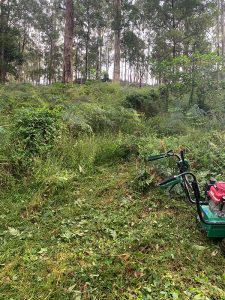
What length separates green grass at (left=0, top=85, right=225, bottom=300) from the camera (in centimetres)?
232

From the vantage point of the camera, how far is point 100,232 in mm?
3057

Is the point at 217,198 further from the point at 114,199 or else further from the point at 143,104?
the point at 143,104

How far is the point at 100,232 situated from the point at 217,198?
1.43 metres

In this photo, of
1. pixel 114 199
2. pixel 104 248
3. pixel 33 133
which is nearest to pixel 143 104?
pixel 33 133

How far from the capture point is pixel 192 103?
8539mm

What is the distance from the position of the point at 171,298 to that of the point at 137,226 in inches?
42.0

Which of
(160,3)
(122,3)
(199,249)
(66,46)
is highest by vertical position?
(122,3)

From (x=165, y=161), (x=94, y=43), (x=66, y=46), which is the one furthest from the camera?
(x=94, y=43)

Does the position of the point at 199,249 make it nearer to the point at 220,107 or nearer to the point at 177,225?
the point at 177,225

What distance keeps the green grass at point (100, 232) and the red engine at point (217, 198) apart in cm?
43

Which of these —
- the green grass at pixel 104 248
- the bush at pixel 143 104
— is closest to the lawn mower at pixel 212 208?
the green grass at pixel 104 248

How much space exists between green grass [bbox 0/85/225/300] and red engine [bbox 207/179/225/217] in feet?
1.40

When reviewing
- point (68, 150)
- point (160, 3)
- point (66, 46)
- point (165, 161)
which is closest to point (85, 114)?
point (68, 150)

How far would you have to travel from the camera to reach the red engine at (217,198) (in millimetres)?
2705
